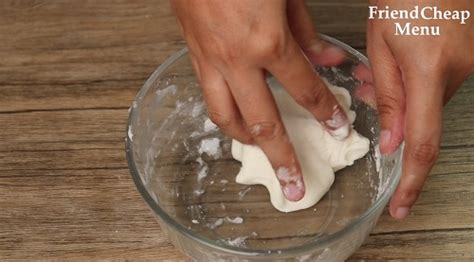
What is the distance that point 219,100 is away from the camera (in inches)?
34.7

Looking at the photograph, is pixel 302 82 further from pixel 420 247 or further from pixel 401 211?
pixel 420 247

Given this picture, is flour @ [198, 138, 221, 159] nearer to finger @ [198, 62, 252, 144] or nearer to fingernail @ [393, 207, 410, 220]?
finger @ [198, 62, 252, 144]

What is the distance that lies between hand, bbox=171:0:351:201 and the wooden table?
0.23m

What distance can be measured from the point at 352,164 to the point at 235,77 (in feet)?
1.11

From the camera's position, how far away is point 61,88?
123 centimetres

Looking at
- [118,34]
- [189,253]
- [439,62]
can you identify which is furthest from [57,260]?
[439,62]

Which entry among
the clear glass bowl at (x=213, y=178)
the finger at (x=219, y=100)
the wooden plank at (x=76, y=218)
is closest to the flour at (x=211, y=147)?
the clear glass bowl at (x=213, y=178)

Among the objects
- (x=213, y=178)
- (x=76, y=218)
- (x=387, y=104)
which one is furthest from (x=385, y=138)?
(x=76, y=218)

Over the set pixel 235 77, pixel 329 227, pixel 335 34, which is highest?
pixel 235 77

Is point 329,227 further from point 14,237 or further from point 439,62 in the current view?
point 14,237

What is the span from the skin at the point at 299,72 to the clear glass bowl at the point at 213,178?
105 mm

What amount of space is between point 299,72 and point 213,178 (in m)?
0.34

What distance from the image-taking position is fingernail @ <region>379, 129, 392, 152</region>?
35.2 inches

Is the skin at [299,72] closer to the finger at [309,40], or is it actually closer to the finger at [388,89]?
the finger at [388,89]
